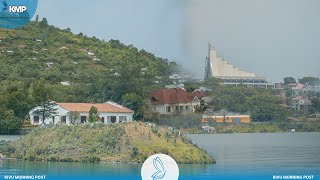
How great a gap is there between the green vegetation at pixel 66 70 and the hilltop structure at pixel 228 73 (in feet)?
1.06

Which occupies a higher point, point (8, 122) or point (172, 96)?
point (172, 96)

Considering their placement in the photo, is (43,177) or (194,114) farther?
(194,114)

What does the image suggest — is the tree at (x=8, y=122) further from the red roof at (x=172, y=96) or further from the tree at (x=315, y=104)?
the tree at (x=315, y=104)

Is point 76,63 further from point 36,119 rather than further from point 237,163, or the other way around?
point 237,163

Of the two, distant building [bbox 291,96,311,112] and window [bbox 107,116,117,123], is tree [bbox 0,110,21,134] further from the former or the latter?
distant building [bbox 291,96,311,112]

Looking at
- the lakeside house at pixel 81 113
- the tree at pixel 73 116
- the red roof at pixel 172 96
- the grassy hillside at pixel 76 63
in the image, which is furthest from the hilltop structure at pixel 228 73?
the tree at pixel 73 116

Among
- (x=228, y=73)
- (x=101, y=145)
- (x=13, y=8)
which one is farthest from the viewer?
(x=228, y=73)

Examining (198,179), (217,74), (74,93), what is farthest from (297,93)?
(74,93)

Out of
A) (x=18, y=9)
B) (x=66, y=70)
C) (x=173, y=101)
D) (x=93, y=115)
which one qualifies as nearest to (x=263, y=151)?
(x=173, y=101)

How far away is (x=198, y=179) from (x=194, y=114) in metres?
0.81

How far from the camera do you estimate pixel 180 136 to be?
8789 mm

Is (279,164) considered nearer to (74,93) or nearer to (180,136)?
(180,136)

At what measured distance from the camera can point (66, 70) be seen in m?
9.04

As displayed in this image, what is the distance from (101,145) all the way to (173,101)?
0.76 metres
